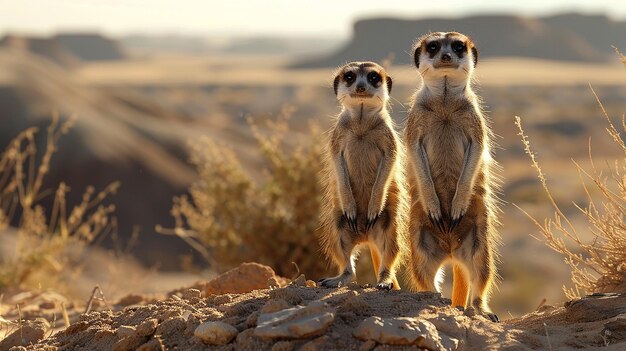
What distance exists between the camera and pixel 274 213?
27.3ft

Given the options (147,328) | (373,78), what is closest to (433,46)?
(373,78)

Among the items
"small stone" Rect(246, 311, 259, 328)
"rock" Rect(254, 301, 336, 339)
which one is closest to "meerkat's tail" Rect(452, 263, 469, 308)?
"rock" Rect(254, 301, 336, 339)

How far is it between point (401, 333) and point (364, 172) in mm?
1447

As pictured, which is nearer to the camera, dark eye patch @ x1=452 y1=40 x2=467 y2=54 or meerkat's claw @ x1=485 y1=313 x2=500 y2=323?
meerkat's claw @ x1=485 y1=313 x2=500 y2=323

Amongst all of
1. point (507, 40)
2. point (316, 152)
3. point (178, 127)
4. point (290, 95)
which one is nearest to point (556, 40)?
point (507, 40)

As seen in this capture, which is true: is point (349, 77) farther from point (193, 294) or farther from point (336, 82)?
point (193, 294)

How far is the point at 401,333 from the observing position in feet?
11.2

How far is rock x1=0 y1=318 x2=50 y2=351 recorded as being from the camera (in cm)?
432

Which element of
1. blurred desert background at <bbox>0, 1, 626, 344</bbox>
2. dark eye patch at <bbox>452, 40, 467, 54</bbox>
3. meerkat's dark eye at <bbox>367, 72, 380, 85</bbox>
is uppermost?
dark eye patch at <bbox>452, 40, 467, 54</bbox>

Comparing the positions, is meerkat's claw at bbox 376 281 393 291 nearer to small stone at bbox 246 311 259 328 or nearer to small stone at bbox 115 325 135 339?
small stone at bbox 246 311 259 328

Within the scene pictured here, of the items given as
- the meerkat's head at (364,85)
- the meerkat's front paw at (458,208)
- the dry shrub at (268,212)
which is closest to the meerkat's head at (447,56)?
the meerkat's head at (364,85)

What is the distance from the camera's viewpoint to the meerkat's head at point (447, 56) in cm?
448

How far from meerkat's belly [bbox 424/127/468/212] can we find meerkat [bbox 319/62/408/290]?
195mm

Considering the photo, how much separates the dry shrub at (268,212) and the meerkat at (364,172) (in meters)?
3.30
